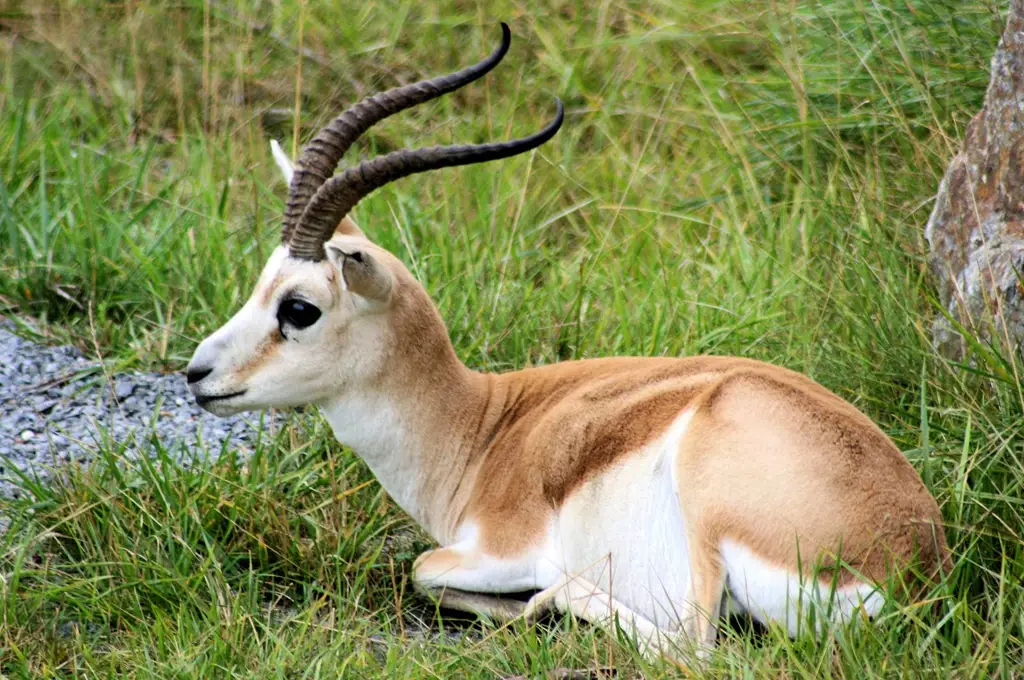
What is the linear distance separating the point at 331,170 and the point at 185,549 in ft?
3.94

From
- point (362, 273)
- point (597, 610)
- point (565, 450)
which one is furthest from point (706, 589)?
point (362, 273)

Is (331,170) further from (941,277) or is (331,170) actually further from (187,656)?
(941,277)

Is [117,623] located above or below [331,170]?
below

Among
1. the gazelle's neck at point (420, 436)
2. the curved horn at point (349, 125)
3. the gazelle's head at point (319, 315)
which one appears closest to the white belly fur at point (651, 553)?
the gazelle's neck at point (420, 436)

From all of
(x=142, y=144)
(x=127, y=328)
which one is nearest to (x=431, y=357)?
(x=127, y=328)

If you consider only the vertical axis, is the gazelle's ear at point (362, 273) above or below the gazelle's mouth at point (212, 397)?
above

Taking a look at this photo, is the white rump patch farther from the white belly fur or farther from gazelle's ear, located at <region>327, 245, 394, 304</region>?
gazelle's ear, located at <region>327, 245, 394, 304</region>

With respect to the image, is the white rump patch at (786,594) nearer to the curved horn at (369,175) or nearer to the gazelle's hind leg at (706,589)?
the gazelle's hind leg at (706,589)

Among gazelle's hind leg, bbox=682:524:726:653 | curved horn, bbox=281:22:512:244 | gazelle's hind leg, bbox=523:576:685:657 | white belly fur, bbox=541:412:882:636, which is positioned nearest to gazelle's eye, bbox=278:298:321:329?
curved horn, bbox=281:22:512:244

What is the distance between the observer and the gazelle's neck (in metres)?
4.06

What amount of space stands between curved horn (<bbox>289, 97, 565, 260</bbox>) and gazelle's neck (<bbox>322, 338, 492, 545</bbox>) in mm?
471

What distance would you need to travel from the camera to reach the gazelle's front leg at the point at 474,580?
387cm

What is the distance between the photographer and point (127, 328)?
532 centimetres

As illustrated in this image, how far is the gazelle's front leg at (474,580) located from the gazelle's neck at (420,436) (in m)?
0.19
